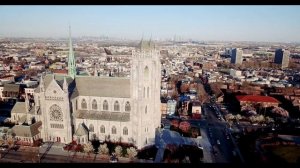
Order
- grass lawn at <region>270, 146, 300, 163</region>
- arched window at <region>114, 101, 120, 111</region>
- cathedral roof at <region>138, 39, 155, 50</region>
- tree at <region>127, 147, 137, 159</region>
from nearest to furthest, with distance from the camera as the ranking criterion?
grass lawn at <region>270, 146, 300, 163</region>
tree at <region>127, 147, 137, 159</region>
cathedral roof at <region>138, 39, 155, 50</region>
arched window at <region>114, 101, 120, 111</region>

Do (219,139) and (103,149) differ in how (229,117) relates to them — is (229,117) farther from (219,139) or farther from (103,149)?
(103,149)

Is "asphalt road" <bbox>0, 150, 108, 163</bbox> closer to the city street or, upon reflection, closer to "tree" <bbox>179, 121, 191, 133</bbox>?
the city street

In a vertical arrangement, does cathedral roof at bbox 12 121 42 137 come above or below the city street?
above

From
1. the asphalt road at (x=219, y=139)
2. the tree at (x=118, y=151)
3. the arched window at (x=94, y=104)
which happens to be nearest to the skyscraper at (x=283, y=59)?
the asphalt road at (x=219, y=139)

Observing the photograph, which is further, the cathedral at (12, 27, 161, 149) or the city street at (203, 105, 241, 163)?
the cathedral at (12, 27, 161, 149)

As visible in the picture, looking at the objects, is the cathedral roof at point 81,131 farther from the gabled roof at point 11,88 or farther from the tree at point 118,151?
the gabled roof at point 11,88

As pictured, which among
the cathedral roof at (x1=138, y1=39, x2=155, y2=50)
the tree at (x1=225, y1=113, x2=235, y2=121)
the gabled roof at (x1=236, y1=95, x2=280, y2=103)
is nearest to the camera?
the cathedral roof at (x1=138, y1=39, x2=155, y2=50)

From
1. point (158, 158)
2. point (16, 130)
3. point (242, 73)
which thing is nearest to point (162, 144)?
point (158, 158)

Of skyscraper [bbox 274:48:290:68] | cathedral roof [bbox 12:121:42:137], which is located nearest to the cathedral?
cathedral roof [bbox 12:121:42:137]
